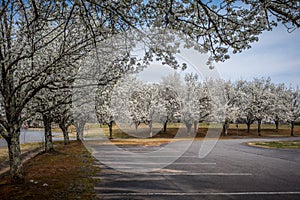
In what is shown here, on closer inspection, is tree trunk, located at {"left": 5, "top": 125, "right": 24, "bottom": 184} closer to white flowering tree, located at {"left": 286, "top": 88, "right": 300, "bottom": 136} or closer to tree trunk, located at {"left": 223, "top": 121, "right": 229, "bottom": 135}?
tree trunk, located at {"left": 223, "top": 121, "right": 229, "bottom": 135}

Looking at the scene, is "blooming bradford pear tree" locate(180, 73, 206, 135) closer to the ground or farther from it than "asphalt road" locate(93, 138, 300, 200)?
farther from it

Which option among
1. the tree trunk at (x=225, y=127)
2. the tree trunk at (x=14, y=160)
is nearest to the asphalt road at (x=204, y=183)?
the tree trunk at (x=14, y=160)

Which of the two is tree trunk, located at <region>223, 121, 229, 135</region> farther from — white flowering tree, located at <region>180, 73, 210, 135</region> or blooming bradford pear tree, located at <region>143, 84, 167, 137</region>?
blooming bradford pear tree, located at <region>143, 84, 167, 137</region>

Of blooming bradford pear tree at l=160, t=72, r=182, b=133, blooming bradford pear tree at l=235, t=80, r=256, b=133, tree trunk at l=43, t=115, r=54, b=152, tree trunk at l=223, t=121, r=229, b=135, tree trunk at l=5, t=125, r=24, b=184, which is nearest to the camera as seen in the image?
tree trunk at l=5, t=125, r=24, b=184

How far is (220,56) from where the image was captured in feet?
19.1

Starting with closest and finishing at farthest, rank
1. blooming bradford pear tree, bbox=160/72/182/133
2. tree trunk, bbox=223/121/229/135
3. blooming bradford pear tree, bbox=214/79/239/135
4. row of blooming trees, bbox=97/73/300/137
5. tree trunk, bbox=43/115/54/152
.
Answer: tree trunk, bbox=43/115/54/152 < row of blooming trees, bbox=97/73/300/137 < blooming bradford pear tree, bbox=160/72/182/133 < blooming bradford pear tree, bbox=214/79/239/135 < tree trunk, bbox=223/121/229/135

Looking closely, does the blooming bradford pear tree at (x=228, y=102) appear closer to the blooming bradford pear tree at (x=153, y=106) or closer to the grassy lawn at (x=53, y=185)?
the blooming bradford pear tree at (x=153, y=106)

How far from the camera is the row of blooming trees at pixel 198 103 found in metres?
43.3

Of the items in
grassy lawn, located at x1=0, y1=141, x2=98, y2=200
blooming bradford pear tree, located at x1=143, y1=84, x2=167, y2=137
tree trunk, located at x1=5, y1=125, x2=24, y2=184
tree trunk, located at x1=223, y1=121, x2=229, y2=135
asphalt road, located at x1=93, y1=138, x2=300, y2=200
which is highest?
blooming bradford pear tree, located at x1=143, y1=84, x2=167, y2=137

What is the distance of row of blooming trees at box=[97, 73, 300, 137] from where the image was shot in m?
43.3

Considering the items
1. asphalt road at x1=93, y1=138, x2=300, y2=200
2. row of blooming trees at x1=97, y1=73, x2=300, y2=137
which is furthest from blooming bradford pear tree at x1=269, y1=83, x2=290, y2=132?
asphalt road at x1=93, y1=138, x2=300, y2=200

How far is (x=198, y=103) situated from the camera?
45094 millimetres

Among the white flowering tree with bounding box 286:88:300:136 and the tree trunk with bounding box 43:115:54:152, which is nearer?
the tree trunk with bounding box 43:115:54:152

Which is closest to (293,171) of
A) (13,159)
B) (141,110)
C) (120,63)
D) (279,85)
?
(120,63)
